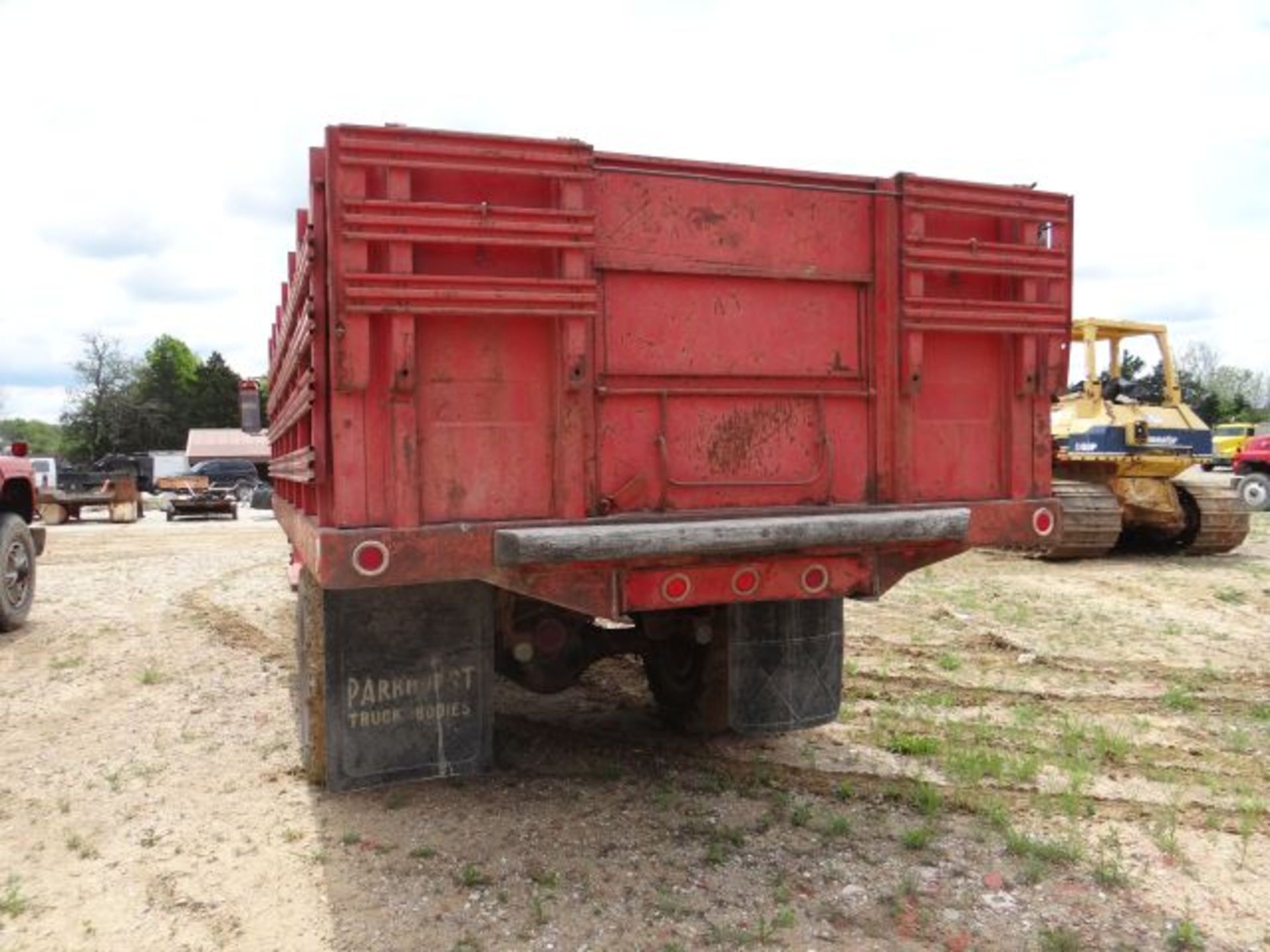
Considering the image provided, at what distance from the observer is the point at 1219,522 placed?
43.2ft

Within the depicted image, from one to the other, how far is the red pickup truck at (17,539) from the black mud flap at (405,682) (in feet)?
19.1

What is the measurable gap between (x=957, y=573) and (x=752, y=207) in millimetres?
8591

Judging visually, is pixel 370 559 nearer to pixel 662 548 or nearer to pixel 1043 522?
pixel 662 548

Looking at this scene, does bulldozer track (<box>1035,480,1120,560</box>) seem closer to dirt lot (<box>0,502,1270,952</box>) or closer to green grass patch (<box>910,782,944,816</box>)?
dirt lot (<box>0,502,1270,952</box>)

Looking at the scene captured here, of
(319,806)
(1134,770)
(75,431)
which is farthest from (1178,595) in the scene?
(75,431)

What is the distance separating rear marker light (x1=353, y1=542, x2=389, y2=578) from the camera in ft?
10.7

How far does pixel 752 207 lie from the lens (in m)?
3.87

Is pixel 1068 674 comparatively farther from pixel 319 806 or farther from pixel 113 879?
pixel 113 879

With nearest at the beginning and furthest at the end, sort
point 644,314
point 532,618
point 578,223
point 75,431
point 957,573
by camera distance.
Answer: point 578,223
point 644,314
point 532,618
point 957,573
point 75,431

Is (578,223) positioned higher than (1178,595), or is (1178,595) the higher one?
(578,223)

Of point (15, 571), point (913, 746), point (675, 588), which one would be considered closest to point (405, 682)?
point (675, 588)

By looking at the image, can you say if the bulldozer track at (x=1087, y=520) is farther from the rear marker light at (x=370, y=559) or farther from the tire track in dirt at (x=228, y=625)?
the rear marker light at (x=370, y=559)

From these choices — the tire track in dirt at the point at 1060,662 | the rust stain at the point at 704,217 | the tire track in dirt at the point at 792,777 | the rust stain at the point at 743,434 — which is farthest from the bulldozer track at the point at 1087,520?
the rust stain at the point at 704,217

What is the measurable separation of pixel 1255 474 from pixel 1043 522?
21.4m
